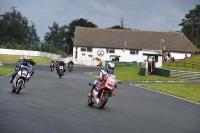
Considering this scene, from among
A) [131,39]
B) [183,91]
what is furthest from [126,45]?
[183,91]

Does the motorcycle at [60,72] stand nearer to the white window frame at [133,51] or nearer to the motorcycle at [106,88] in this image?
the motorcycle at [106,88]

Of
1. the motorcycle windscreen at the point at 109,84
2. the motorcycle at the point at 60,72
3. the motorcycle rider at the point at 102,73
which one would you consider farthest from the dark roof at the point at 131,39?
the motorcycle windscreen at the point at 109,84

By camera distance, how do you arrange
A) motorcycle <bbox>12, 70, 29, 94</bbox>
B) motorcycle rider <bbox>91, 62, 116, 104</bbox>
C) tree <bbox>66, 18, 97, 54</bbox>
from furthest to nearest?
tree <bbox>66, 18, 97, 54</bbox> → motorcycle <bbox>12, 70, 29, 94</bbox> → motorcycle rider <bbox>91, 62, 116, 104</bbox>

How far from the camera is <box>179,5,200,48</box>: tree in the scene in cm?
12631

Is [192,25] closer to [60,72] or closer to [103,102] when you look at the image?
[60,72]

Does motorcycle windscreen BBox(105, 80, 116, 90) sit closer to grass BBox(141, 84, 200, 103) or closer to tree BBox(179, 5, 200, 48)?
grass BBox(141, 84, 200, 103)

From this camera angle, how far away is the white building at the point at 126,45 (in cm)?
9762

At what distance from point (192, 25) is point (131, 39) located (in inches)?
1421

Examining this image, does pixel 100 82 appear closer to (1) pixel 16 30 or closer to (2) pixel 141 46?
(2) pixel 141 46

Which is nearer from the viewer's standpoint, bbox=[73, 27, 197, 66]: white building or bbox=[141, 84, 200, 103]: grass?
bbox=[141, 84, 200, 103]: grass

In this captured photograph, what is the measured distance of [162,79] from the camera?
4428cm

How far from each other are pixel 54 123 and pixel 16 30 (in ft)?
409

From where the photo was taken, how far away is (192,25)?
130 metres

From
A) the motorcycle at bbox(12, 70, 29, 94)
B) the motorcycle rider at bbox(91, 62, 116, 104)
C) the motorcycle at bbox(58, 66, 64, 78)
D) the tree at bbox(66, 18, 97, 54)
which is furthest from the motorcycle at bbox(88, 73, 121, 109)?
the tree at bbox(66, 18, 97, 54)
